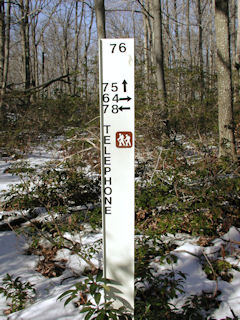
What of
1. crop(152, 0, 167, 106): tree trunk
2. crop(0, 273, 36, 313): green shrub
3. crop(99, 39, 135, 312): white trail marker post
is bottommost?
crop(0, 273, 36, 313): green shrub

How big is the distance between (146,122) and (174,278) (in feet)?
12.1

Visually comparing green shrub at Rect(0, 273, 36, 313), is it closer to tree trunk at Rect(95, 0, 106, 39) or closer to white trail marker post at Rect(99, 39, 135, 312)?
white trail marker post at Rect(99, 39, 135, 312)

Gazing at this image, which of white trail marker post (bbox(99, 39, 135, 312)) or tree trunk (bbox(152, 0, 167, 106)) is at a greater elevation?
tree trunk (bbox(152, 0, 167, 106))

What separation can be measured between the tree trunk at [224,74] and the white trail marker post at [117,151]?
3496mm

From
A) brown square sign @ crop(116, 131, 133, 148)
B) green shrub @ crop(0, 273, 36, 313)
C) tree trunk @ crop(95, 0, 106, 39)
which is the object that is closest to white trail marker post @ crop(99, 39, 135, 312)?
brown square sign @ crop(116, 131, 133, 148)

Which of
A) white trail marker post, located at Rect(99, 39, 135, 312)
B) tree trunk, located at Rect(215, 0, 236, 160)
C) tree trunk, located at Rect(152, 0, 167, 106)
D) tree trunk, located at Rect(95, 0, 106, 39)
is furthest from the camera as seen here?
tree trunk, located at Rect(152, 0, 167, 106)

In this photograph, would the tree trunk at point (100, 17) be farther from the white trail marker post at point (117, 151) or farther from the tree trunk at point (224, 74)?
the white trail marker post at point (117, 151)

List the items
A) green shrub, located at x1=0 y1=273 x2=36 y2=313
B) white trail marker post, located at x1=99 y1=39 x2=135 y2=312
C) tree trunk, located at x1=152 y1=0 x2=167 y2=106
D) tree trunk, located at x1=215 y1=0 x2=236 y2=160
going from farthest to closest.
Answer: tree trunk, located at x1=152 y1=0 x2=167 y2=106
tree trunk, located at x1=215 y1=0 x2=236 y2=160
green shrub, located at x1=0 y1=273 x2=36 y2=313
white trail marker post, located at x1=99 y1=39 x2=135 y2=312

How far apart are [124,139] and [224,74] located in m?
4.06

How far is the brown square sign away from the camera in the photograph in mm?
1811

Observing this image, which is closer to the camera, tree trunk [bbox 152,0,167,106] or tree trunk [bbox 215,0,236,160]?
tree trunk [bbox 215,0,236,160]

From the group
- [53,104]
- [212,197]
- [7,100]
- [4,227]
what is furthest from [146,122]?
[53,104]

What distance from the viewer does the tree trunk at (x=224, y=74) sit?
16.0ft

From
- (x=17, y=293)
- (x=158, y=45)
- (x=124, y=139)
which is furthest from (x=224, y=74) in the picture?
(x=17, y=293)
